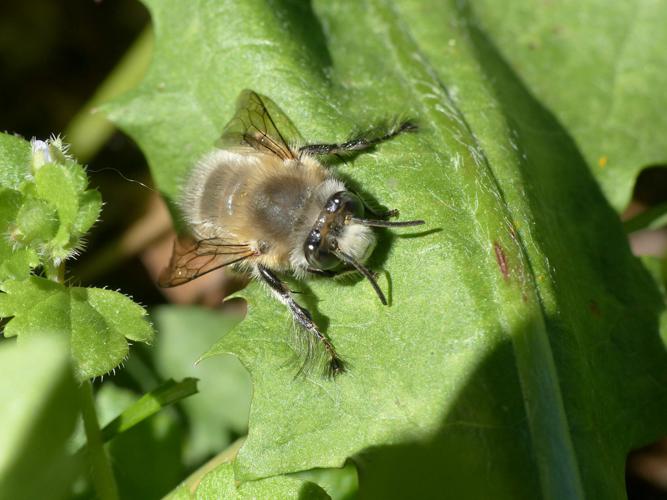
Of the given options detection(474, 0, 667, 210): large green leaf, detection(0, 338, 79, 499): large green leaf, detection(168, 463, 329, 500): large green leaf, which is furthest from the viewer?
detection(474, 0, 667, 210): large green leaf

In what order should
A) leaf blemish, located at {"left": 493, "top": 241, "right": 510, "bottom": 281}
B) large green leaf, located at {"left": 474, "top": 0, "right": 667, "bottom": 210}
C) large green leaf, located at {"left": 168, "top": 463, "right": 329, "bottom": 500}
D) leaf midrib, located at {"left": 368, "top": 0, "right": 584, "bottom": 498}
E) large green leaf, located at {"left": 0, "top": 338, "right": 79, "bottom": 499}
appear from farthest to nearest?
1. large green leaf, located at {"left": 474, "top": 0, "right": 667, "bottom": 210}
2. leaf blemish, located at {"left": 493, "top": 241, "right": 510, "bottom": 281}
3. large green leaf, located at {"left": 168, "top": 463, "right": 329, "bottom": 500}
4. leaf midrib, located at {"left": 368, "top": 0, "right": 584, "bottom": 498}
5. large green leaf, located at {"left": 0, "top": 338, "right": 79, "bottom": 499}

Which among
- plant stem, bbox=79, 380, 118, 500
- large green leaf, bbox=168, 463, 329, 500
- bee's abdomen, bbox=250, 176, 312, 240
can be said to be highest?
bee's abdomen, bbox=250, 176, 312, 240

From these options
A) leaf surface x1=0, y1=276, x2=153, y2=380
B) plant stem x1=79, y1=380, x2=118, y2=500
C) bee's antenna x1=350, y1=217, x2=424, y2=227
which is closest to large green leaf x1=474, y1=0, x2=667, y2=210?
bee's antenna x1=350, y1=217, x2=424, y2=227

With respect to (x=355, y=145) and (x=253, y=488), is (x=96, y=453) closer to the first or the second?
(x=253, y=488)

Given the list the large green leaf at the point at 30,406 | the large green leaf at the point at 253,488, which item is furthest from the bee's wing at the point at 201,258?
the large green leaf at the point at 30,406

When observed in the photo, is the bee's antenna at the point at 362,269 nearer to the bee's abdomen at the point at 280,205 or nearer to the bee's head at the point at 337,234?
the bee's head at the point at 337,234

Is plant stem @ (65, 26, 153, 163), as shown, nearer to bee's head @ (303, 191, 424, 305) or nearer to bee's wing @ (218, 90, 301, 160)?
bee's wing @ (218, 90, 301, 160)
